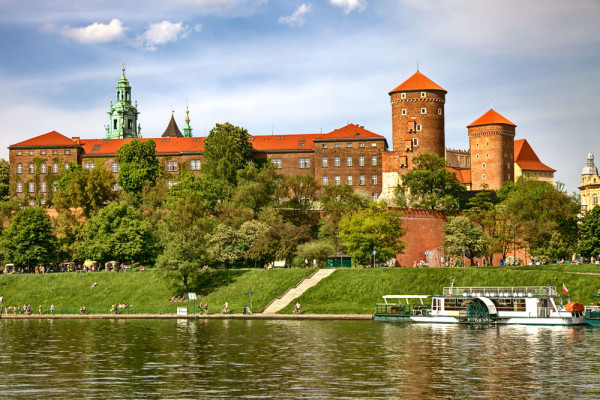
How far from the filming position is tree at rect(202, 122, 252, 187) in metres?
109

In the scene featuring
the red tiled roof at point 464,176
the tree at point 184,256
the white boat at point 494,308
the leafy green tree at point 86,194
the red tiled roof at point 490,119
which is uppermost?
the red tiled roof at point 490,119

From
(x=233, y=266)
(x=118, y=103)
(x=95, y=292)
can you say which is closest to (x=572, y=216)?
(x=233, y=266)

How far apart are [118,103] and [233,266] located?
326 feet

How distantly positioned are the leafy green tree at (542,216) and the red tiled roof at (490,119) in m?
38.2

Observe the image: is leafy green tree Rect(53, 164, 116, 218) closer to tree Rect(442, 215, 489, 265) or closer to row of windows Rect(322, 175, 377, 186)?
row of windows Rect(322, 175, 377, 186)

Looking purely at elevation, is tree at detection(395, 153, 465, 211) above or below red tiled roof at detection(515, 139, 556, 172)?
below

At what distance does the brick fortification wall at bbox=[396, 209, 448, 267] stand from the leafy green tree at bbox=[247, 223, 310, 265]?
554 inches

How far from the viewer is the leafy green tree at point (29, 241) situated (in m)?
89.6

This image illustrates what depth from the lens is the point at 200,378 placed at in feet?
119

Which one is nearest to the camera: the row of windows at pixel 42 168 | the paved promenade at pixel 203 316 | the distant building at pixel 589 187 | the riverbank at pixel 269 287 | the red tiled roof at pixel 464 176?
the paved promenade at pixel 203 316

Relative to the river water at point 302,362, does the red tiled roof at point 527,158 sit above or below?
above

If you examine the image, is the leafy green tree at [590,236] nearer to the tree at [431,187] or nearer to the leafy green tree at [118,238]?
the tree at [431,187]

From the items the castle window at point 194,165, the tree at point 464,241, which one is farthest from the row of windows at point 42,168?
the tree at point 464,241

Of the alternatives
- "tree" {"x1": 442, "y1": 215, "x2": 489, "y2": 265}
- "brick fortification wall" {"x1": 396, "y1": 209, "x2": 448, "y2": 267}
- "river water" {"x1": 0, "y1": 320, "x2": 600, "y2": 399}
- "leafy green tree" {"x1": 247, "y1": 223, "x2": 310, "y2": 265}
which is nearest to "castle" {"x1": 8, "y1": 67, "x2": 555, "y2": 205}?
"brick fortification wall" {"x1": 396, "y1": 209, "x2": 448, "y2": 267}
